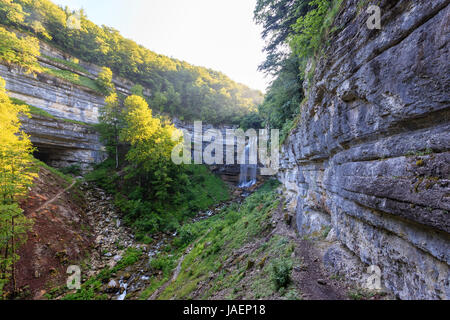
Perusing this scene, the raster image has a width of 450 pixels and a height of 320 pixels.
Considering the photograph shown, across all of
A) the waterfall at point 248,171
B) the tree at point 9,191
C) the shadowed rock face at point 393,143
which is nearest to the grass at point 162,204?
the waterfall at point 248,171

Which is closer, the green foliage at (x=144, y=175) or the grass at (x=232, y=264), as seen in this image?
the grass at (x=232, y=264)

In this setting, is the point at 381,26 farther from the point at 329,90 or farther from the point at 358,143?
the point at 358,143

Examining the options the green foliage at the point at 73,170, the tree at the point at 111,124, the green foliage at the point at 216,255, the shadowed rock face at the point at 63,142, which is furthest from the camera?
the tree at the point at 111,124

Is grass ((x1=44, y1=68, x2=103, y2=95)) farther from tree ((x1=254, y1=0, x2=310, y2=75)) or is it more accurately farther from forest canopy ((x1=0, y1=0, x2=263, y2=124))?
tree ((x1=254, y1=0, x2=310, y2=75))

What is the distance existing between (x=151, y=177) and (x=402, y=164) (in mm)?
22391

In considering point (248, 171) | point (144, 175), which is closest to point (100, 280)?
point (144, 175)

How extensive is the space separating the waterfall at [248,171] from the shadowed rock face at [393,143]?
1139 inches

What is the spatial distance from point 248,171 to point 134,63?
112ft

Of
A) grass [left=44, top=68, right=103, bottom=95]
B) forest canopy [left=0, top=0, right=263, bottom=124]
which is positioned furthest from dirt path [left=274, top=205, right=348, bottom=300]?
forest canopy [left=0, top=0, right=263, bottom=124]

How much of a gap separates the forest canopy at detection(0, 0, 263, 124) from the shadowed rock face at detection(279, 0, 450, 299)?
3753 cm

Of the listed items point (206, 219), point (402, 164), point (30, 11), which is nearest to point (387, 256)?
point (402, 164)

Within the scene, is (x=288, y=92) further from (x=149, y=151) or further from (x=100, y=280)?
(x=100, y=280)

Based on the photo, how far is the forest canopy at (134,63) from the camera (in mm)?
28391

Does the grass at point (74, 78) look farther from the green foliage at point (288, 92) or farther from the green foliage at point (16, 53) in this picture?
the green foliage at point (288, 92)
